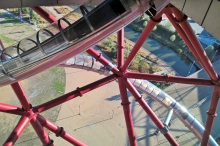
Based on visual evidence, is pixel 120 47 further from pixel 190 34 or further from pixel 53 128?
pixel 190 34

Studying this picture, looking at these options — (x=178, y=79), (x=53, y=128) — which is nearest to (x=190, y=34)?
A: (x=178, y=79)

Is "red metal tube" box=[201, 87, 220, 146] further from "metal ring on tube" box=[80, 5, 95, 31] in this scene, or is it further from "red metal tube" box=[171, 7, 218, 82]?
"metal ring on tube" box=[80, 5, 95, 31]

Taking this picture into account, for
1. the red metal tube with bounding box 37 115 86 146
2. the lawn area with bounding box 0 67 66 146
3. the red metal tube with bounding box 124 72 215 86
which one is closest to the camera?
the red metal tube with bounding box 124 72 215 86

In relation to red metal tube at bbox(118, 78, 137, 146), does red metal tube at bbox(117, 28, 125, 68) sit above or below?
above

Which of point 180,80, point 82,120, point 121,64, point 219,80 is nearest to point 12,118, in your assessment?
point 82,120

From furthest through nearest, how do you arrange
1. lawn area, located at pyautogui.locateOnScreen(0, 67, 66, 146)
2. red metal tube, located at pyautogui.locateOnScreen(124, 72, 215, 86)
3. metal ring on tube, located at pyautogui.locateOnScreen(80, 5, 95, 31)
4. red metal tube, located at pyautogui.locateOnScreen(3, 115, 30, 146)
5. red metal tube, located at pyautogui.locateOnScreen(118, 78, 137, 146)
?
lawn area, located at pyautogui.locateOnScreen(0, 67, 66, 146)
red metal tube, located at pyautogui.locateOnScreen(118, 78, 137, 146)
red metal tube, located at pyautogui.locateOnScreen(124, 72, 215, 86)
red metal tube, located at pyautogui.locateOnScreen(3, 115, 30, 146)
metal ring on tube, located at pyautogui.locateOnScreen(80, 5, 95, 31)

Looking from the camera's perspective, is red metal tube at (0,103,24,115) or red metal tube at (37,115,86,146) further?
red metal tube at (37,115,86,146)

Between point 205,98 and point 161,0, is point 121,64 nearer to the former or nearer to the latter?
point 161,0

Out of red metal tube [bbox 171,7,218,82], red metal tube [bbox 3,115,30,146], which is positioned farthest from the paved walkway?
red metal tube [bbox 171,7,218,82]

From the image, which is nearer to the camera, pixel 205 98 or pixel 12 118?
pixel 12 118
